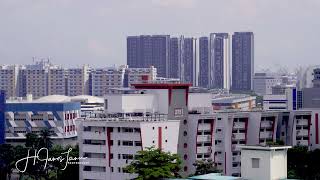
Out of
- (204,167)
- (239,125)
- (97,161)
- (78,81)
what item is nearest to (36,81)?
(78,81)

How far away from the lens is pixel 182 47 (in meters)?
80.9

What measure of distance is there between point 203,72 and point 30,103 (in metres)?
40.1

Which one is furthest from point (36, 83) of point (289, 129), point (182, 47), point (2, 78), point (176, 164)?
point (176, 164)

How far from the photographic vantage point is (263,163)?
52.6 ft

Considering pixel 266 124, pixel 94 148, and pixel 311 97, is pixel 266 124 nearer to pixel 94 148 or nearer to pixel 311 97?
pixel 94 148

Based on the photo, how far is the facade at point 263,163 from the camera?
1602cm

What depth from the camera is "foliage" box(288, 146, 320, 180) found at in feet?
88.9

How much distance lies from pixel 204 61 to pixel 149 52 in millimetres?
5558

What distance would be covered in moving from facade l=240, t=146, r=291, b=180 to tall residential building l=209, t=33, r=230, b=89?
2593 inches

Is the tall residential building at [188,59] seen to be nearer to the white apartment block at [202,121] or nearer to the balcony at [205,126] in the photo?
the white apartment block at [202,121]

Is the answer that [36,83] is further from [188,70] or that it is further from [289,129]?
[289,129]

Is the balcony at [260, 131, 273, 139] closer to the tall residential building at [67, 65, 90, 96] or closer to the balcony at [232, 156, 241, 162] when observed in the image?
the balcony at [232, 156, 241, 162]

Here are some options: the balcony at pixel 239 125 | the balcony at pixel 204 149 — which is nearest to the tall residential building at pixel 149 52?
the balcony at pixel 239 125

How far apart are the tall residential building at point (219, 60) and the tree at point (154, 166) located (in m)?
59.5
